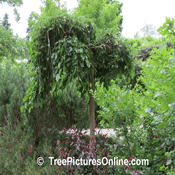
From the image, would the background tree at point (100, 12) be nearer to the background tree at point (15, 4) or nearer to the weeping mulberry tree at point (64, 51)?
the background tree at point (15, 4)

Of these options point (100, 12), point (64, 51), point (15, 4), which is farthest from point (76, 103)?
point (100, 12)

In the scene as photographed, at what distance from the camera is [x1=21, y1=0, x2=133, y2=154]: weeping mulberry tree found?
210 centimetres

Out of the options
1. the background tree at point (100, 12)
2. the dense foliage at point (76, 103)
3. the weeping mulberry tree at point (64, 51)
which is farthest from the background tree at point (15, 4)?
the weeping mulberry tree at point (64, 51)

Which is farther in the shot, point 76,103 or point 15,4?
point 15,4

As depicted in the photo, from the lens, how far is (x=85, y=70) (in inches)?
87.5

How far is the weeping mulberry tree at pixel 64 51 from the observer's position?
210 centimetres

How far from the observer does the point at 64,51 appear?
6.91ft

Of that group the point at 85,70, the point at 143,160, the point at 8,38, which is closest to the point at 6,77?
the point at 85,70

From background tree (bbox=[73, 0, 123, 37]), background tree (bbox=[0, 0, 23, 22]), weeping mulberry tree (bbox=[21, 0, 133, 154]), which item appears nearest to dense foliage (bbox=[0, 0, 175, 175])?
weeping mulberry tree (bbox=[21, 0, 133, 154])

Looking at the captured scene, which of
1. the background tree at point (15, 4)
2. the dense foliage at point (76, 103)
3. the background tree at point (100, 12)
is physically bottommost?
the dense foliage at point (76, 103)

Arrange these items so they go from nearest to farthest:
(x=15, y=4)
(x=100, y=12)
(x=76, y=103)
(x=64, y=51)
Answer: (x=64, y=51), (x=76, y=103), (x=15, y=4), (x=100, y=12)

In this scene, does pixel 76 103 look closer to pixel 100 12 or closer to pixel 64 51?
pixel 64 51

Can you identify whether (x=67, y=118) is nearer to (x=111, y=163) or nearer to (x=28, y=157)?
(x=28, y=157)

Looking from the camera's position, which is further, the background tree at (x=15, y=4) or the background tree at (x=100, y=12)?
the background tree at (x=100, y=12)
